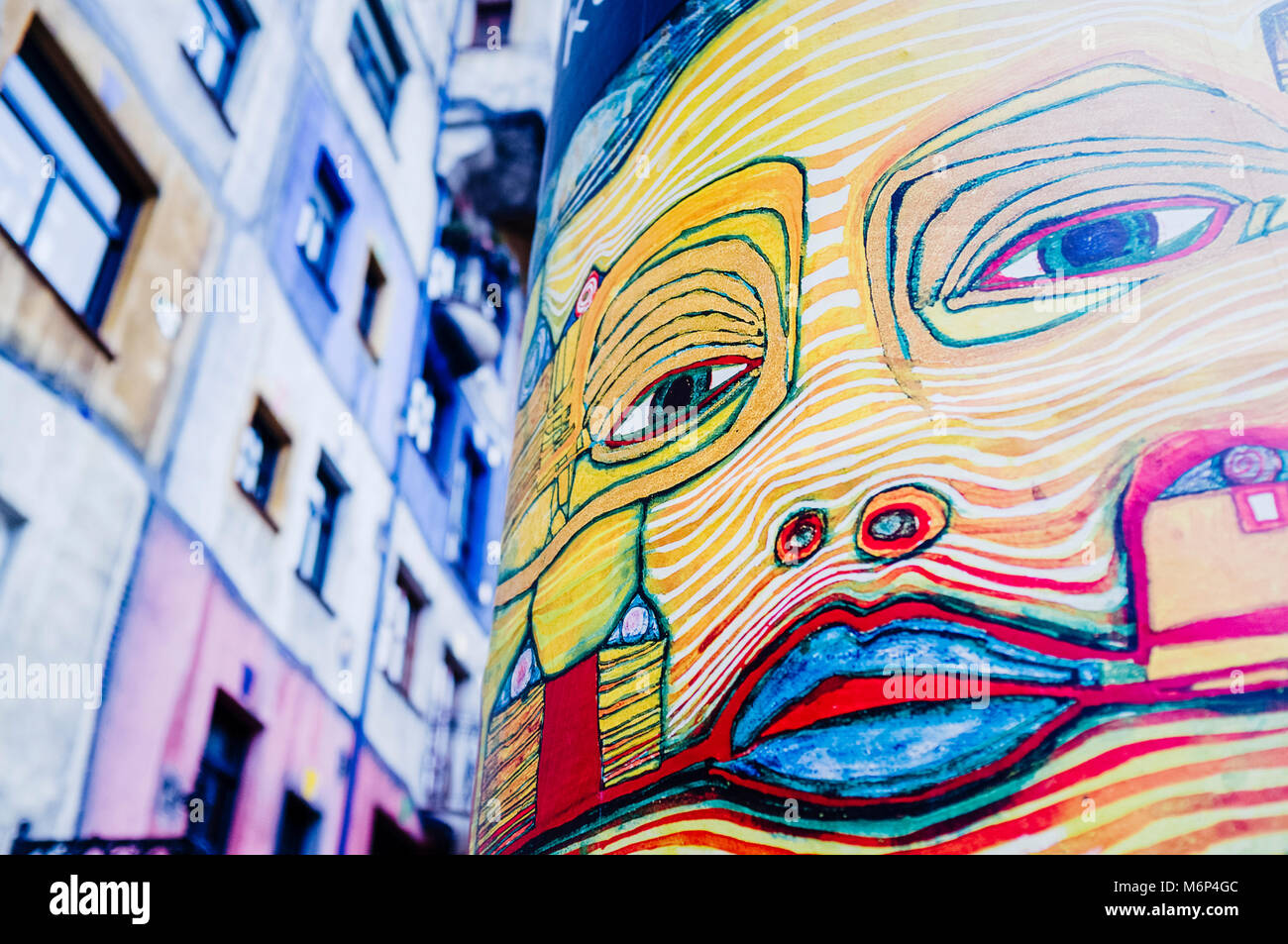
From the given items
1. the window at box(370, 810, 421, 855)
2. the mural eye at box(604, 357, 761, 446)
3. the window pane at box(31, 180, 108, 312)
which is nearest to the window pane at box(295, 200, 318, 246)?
the window pane at box(31, 180, 108, 312)

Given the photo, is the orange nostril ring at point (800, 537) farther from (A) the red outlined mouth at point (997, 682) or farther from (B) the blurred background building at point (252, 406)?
(B) the blurred background building at point (252, 406)

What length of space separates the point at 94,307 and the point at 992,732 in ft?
32.1

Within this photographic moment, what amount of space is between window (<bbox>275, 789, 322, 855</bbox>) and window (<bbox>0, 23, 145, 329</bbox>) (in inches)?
252

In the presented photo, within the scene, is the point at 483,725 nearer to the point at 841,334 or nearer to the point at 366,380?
the point at 841,334

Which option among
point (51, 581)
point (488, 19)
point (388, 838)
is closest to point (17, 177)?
point (51, 581)

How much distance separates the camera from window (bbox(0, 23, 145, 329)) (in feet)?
35.8

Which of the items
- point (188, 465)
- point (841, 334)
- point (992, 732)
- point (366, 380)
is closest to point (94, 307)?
point (188, 465)

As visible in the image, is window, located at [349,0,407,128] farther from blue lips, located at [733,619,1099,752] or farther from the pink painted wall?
blue lips, located at [733,619,1099,752]

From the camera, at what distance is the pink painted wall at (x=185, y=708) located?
11.3 meters

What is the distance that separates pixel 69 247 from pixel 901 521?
8.92m

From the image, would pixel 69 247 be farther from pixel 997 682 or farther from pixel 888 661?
pixel 997 682

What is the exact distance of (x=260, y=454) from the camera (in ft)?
50.1

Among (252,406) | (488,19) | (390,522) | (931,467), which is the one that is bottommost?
(931,467)
